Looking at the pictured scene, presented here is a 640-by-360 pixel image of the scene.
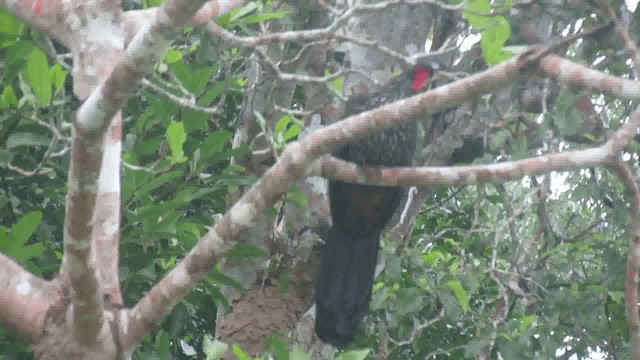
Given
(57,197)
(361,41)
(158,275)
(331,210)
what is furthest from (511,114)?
(57,197)

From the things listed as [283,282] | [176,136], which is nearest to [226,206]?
[283,282]

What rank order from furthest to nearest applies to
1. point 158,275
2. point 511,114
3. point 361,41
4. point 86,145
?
1. point 511,114
2. point 158,275
3. point 361,41
4. point 86,145

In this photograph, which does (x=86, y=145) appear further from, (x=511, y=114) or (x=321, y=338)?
(x=511, y=114)

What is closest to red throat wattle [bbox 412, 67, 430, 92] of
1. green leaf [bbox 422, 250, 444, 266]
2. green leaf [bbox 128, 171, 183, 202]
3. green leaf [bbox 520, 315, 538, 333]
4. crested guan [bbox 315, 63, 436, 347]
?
crested guan [bbox 315, 63, 436, 347]

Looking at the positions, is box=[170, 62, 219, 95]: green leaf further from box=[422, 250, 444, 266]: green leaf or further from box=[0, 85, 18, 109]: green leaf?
box=[422, 250, 444, 266]: green leaf

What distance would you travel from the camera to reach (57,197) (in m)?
2.87

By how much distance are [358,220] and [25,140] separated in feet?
4.40

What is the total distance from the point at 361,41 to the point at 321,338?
3.72 ft

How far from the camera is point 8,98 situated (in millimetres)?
2664

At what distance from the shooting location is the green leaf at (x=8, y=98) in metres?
2.65

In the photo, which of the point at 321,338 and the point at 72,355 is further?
the point at 321,338

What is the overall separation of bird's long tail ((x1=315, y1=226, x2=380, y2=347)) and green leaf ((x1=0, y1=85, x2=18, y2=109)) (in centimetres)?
127

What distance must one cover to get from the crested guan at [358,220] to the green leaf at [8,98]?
118 centimetres

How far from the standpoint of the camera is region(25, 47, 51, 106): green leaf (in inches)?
97.8
